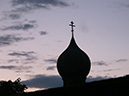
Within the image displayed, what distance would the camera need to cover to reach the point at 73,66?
31047mm

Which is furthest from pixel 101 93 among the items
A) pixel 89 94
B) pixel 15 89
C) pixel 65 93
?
pixel 15 89

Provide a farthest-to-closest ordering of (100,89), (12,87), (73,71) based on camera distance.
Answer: (12,87), (73,71), (100,89)

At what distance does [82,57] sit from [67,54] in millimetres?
1474

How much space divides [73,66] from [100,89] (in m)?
15.7

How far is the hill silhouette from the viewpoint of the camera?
14.3 meters

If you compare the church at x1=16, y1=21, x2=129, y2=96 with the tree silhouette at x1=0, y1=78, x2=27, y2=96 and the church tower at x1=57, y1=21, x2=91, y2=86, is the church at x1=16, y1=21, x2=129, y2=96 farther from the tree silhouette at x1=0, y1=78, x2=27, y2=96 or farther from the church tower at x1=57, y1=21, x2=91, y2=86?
the tree silhouette at x1=0, y1=78, x2=27, y2=96

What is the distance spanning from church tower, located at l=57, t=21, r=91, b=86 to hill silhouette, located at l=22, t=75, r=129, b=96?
13302 mm

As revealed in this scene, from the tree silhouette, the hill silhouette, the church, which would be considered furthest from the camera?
the tree silhouette

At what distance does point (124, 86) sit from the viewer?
14.4 meters

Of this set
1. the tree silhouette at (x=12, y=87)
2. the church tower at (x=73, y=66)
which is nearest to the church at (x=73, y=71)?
the church tower at (x=73, y=66)

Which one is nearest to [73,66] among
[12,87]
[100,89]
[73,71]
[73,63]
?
[73,63]

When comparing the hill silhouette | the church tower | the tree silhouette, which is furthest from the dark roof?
the tree silhouette

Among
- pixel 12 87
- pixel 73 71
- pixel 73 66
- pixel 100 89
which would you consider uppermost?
pixel 73 66

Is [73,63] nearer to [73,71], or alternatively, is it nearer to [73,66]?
[73,66]
